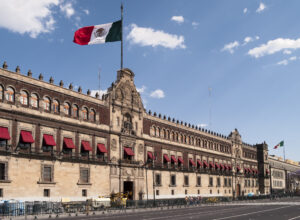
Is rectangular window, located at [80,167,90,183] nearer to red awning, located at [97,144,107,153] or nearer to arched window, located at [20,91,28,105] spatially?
red awning, located at [97,144,107,153]

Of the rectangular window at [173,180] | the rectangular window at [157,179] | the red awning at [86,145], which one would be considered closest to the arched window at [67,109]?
the red awning at [86,145]

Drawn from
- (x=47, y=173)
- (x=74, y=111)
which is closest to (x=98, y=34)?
(x=74, y=111)

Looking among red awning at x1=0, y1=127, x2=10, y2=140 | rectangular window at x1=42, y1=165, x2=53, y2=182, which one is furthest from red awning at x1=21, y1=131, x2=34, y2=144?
rectangular window at x1=42, y1=165, x2=53, y2=182

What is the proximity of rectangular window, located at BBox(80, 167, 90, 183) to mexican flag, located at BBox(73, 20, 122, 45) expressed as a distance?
1721cm

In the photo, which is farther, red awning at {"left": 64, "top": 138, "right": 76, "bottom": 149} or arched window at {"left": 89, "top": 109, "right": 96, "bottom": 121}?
arched window at {"left": 89, "top": 109, "right": 96, "bottom": 121}

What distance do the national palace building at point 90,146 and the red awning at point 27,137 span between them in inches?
4.3

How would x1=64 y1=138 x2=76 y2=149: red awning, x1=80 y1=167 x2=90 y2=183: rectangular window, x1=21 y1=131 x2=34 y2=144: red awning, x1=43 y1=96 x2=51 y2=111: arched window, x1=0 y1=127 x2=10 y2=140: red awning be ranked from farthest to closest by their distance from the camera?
1. x1=80 y1=167 x2=90 y2=183: rectangular window
2. x1=64 y1=138 x2=76 y2=149: red awning
3. x1=43 y1=96 x2=51 y2=111: arched window
4. x1=21 y1=131 x2=34 y2=144: red awning
5. x1=0 y1=127 x2=10 y2=140: red awning

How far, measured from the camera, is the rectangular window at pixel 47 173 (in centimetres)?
4658

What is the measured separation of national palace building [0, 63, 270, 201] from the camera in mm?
43938

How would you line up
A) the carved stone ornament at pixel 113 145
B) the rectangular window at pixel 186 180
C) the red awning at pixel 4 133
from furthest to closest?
the rectangular window at pixel 186 180 < the carved stone ornament at pixel 113 145 < the red awning at pixel 4 133

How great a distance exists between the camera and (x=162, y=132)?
238 feet

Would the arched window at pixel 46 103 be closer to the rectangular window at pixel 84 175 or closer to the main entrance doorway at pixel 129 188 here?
the rectangular window at pixel 84 175

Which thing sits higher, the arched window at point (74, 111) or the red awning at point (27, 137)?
the arched window at point (74, 111)

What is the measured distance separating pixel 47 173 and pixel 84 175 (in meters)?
6.72
